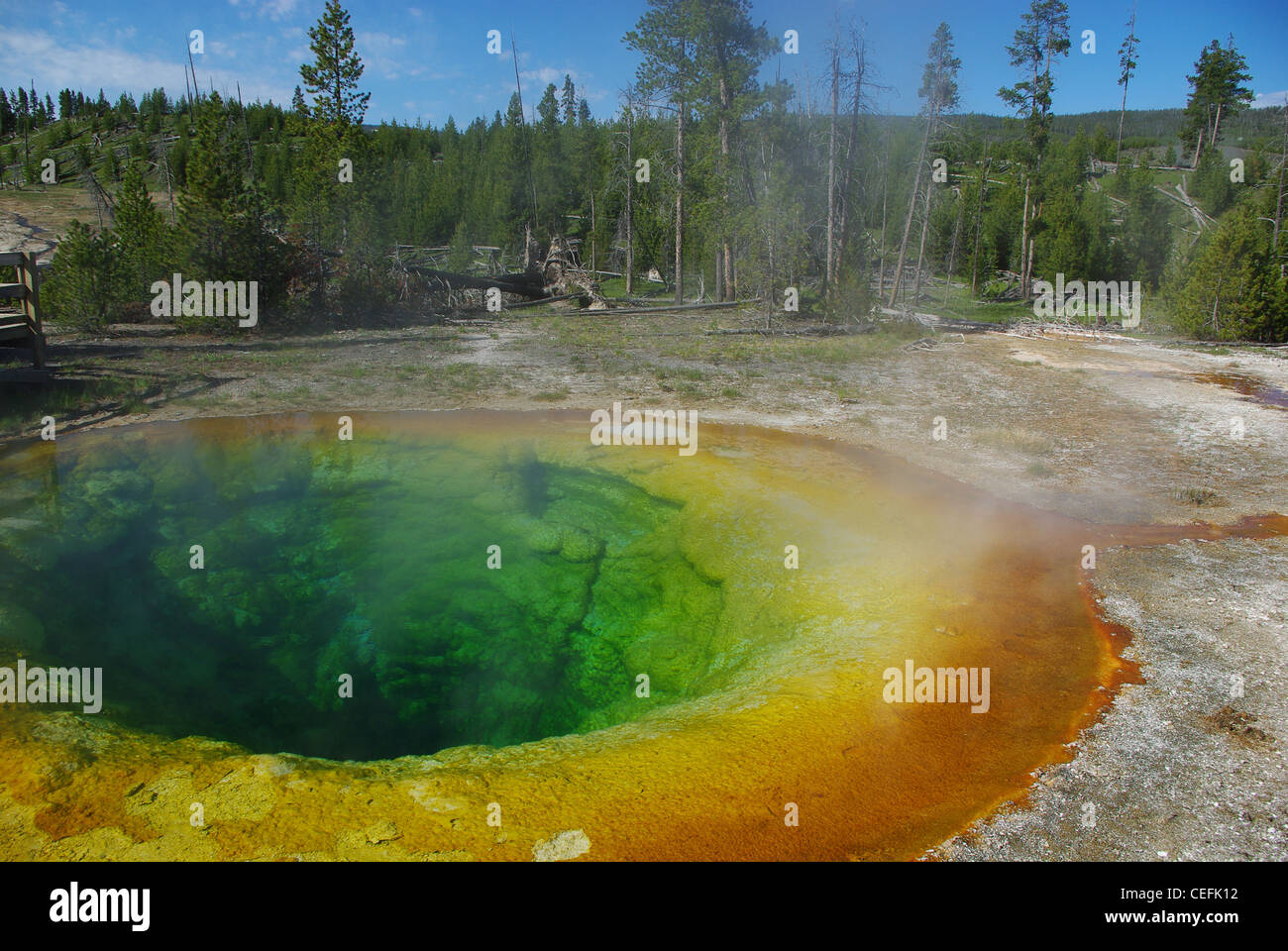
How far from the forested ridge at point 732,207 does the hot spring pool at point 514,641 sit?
1057 cm

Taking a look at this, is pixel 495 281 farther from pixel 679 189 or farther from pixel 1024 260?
pixel 1024 260

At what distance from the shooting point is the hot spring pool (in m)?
4.41

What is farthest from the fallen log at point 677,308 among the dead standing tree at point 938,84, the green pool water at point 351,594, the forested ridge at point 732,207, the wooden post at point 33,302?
the green pool water at point 351,594

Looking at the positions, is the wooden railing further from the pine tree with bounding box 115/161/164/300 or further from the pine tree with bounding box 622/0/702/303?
the pine tree with bounding box 622/0/702/303

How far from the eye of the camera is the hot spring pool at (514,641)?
441 centimetres

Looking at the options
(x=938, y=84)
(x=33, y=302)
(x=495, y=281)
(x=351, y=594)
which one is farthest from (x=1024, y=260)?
(x=33, y=302)

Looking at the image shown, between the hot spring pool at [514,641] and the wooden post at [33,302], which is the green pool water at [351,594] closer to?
the hot spring pool at [514,641]

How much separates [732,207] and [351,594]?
72.5 ft

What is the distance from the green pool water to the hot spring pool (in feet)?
0.13

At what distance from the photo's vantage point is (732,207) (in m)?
26.8

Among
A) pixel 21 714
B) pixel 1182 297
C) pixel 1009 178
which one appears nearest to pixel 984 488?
pixel 21 714

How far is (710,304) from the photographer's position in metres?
29.6

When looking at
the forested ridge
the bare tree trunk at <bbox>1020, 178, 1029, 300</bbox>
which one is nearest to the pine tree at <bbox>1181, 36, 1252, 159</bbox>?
the forested ridge
